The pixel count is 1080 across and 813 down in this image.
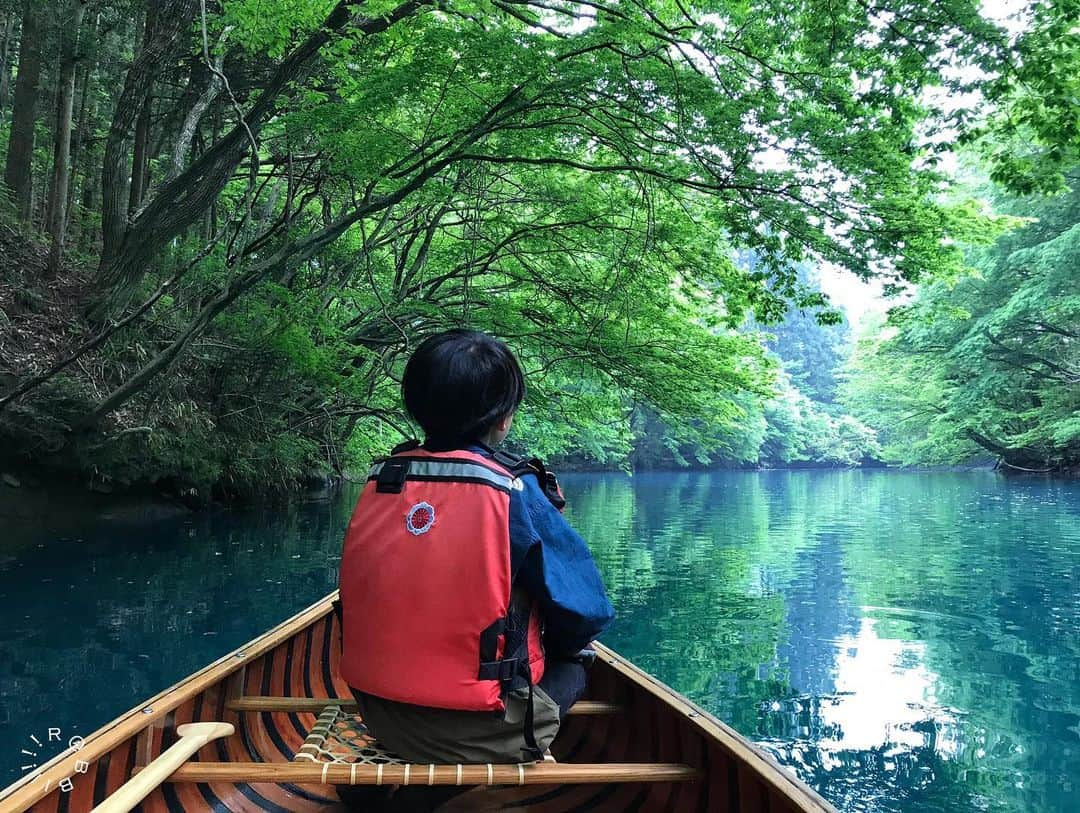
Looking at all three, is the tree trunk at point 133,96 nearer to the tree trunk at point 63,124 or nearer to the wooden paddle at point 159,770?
the tree trunk at point 63,124

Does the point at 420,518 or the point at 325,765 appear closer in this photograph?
the point at 420,518

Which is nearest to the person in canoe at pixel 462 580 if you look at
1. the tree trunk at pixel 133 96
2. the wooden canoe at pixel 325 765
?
the wooden canoe at pixel 325 765

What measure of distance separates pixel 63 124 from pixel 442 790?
1121cm

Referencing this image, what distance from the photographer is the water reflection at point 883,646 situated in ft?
13.6

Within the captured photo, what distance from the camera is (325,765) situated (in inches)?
75.7

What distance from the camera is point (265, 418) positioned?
13023mm

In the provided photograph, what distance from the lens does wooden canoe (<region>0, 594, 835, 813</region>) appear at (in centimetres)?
194

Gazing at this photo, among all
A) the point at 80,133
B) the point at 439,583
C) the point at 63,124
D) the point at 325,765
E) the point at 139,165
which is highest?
the point at 80,133

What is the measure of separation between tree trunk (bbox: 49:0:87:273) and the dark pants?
10811 mm

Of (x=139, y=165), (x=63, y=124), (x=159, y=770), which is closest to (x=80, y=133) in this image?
(x=63, y=124)

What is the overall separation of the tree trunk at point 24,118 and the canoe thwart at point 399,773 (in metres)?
11.4

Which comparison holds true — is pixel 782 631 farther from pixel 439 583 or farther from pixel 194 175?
pixel 194 175

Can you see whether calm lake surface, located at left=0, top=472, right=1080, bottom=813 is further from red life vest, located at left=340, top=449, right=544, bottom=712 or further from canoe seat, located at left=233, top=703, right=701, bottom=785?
red life vest, located at left=340, top=449, right=544, bottom=712

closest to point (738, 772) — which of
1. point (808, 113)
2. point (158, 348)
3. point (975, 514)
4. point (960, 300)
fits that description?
point (808, 113)
